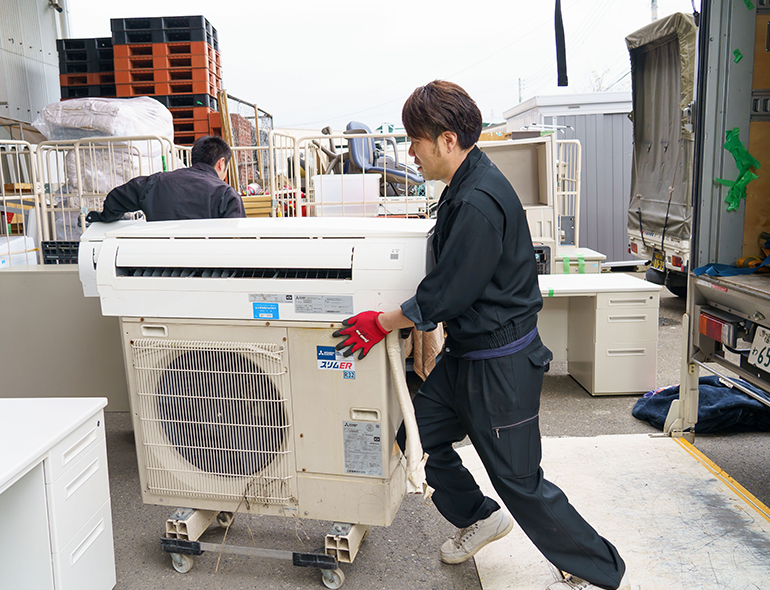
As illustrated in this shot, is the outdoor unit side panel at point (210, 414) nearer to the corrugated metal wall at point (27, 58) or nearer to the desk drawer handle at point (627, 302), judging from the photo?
the desk drawer handle at point (627, 302)

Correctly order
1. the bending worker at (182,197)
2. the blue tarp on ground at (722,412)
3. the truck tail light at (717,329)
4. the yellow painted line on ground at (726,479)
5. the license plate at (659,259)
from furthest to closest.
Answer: the license plate at (659,259)
the blue tarp on ground at (722,412)
the bending worker at (182,197)
the truck tail light at (717,329)
the yellow painted line on ground at (726,479)

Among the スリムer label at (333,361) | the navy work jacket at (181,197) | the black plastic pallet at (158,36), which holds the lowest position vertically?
the スリムer label at (333,361)

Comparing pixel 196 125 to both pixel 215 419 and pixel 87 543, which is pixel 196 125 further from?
pixel 87 543

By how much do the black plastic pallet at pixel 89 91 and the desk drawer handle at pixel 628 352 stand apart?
685 cm

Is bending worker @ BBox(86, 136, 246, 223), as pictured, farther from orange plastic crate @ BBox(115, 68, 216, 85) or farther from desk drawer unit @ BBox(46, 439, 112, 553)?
orange plastic crate @ BBox(115, 68, 216, 85)

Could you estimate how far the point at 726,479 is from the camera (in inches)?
118

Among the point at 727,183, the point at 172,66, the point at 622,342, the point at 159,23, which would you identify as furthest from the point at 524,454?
the point at 159,23

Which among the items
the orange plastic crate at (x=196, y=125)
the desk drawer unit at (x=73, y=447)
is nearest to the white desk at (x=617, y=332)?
the desk drawer unit at (x=73, y=447)

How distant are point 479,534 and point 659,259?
190 inches

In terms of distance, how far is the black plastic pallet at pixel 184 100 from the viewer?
7520 millimetres

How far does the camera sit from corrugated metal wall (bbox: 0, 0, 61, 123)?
27.4ft

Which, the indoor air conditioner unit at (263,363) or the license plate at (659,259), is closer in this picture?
the indoor air conditioner unit at (263,363)

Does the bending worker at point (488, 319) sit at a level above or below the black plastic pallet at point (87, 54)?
below

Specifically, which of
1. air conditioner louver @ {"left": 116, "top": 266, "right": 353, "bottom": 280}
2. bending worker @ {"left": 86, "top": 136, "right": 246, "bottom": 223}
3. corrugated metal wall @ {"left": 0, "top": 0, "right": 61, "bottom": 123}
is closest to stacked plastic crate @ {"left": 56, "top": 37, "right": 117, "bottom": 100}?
corrugated metal wall @ {"left": 0, "top": 0, "right": 61, "bottom": 123}
